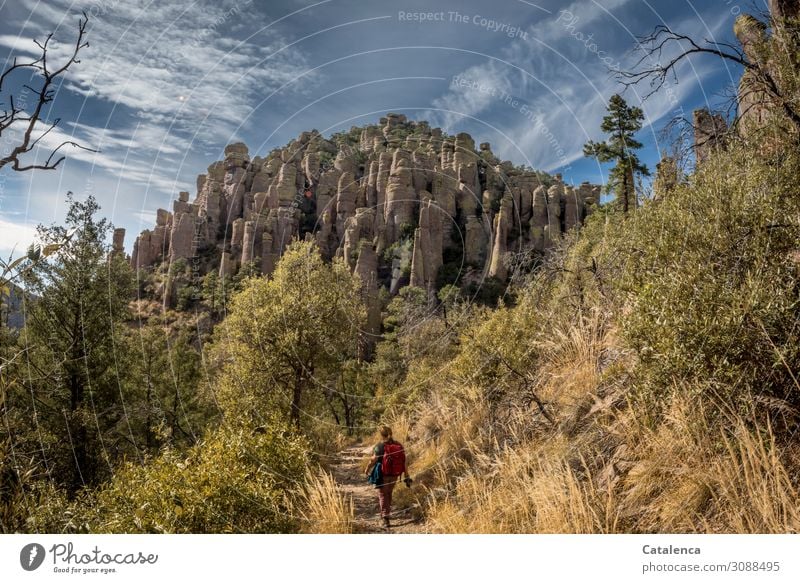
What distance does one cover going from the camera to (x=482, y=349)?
11.9 metres

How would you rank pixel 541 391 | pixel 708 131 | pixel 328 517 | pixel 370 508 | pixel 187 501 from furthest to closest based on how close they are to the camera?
1. pixel 541 391
2. pixel 370 508
3. pixel 708 131
4. pixel 328 517
5. pixel 187 501

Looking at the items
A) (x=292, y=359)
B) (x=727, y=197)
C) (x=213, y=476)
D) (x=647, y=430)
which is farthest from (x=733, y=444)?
(x=292, y=359)

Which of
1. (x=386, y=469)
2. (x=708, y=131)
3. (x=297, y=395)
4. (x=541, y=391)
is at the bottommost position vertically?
(x=386, y=469)

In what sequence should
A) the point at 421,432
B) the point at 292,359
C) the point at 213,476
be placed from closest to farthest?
the point at 213,476 < the point at 421,432 < the point at 292,359

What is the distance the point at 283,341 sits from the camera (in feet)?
47.1

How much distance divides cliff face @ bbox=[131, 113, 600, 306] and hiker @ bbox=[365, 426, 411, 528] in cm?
4897

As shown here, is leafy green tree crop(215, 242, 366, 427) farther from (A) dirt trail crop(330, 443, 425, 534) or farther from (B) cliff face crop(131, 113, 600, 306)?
(B) cliff face crop(131, 113, 600, 306)

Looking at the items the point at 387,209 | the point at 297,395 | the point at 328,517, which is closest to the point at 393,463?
the point at 328,517

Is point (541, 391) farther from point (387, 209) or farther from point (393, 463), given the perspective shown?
point (387, 209)

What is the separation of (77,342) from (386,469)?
11254mm

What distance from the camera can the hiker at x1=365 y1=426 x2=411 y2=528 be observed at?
22.0ft

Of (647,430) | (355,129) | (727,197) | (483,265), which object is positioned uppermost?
(355,129)

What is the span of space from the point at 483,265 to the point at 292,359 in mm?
56109

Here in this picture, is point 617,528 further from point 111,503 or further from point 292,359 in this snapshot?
point 292,359
